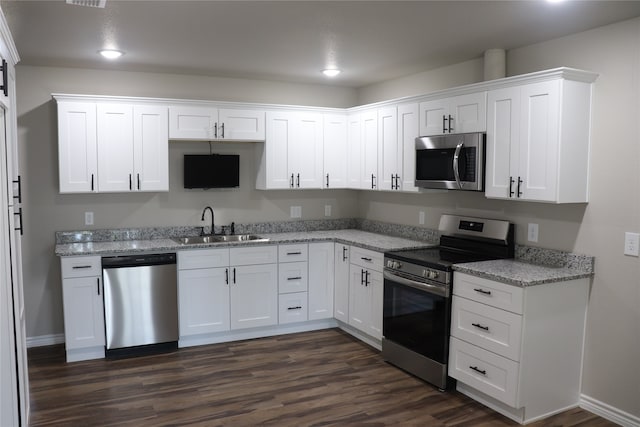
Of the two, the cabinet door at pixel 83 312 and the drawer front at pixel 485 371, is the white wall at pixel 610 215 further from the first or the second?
the cabinet door at pixel 83 312

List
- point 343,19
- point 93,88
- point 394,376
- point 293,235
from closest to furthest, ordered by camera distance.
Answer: point 343,19 → point 394,376 → point 93,88 → point 293,235

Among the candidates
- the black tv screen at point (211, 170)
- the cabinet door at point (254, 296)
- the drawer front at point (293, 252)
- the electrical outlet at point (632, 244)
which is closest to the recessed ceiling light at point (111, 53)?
the black tv screen at point (211, 170)

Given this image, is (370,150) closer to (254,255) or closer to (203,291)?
(254,255)

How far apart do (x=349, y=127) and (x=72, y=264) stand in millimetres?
2924

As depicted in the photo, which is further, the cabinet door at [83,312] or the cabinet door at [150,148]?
the cabinet door at [150,148]

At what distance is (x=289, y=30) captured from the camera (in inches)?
135

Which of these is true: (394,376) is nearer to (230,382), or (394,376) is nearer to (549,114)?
(230,382)

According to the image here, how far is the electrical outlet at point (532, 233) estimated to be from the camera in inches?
148

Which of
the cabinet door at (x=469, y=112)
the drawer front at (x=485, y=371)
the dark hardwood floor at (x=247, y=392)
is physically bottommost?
the dark hardwood floor at (x=247, y=392)

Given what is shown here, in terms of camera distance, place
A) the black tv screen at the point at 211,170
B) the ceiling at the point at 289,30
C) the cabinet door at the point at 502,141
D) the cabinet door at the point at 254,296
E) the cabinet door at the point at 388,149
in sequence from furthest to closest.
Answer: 1. the black tv screen at the point at 211,170
2. the cabinet door at the point at 254,296
3. the cabinet door at the point at 388,149
4. the cabinet door at the point at 502,141
5. the ceiling at the point at 289,30

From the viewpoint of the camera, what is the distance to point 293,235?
5.31 metres

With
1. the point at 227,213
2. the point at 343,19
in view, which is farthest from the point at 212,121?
the point at 343,19

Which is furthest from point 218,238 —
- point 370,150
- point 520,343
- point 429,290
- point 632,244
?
point 632,244

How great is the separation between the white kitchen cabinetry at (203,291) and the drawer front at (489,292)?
214 cm
